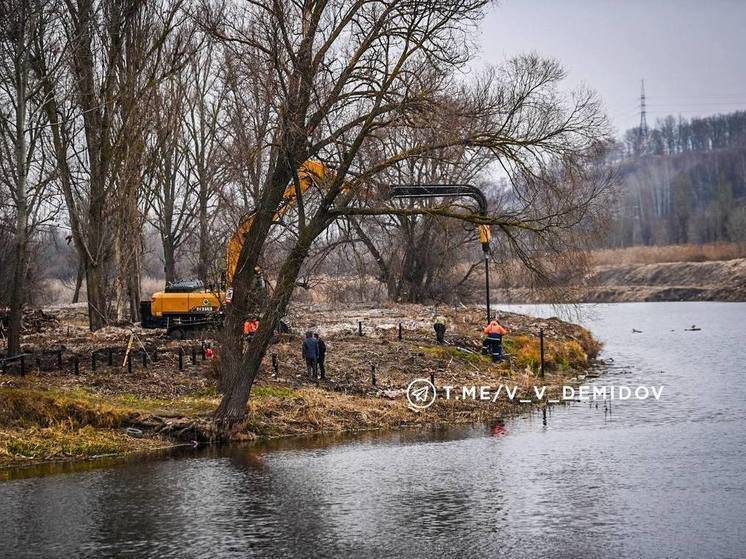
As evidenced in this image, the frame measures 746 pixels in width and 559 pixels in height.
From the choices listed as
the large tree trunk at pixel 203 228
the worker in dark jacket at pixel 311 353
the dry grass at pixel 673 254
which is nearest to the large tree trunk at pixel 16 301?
the worker in dark jacket at pixel 311 353

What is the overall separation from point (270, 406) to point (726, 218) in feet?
373

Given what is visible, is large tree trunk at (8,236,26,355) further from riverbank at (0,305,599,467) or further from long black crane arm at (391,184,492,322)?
long black crane arm at (391,184,492,322)

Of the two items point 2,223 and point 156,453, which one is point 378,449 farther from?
point 2,223

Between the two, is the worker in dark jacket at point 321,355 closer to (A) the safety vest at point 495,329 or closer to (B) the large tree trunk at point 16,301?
(A) the safety vest at point 495,329

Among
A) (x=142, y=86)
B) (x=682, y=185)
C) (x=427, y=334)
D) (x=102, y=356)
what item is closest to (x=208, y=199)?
(x=142, y=86)

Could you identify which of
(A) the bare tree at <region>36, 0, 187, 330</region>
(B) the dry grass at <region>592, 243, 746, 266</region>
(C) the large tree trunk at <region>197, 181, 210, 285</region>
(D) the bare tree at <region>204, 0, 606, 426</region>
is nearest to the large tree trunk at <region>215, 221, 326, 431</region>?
(D) the bare tree at <region>204, 0, 606, 426</region>

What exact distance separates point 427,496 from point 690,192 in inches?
5755

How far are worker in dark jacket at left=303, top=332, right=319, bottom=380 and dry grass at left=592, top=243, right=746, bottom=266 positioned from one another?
261 feet

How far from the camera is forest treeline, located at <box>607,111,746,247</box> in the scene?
5108 inches

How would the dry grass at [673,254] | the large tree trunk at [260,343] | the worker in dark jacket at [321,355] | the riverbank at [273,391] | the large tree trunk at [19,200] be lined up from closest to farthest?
the large tree trunk at [260,343] < the riverbank at [273,391] < the large tree trunk at [19,200] < the worker in dark jacket at [321,355] < the dry grass at [673,254]

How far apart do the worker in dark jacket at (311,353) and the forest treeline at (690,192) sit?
8432 cm

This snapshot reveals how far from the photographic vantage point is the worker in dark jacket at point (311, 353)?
90.6 feet

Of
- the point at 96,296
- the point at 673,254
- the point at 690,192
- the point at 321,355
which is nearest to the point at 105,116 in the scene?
the point at 96,296

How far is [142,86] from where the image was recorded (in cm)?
3538
